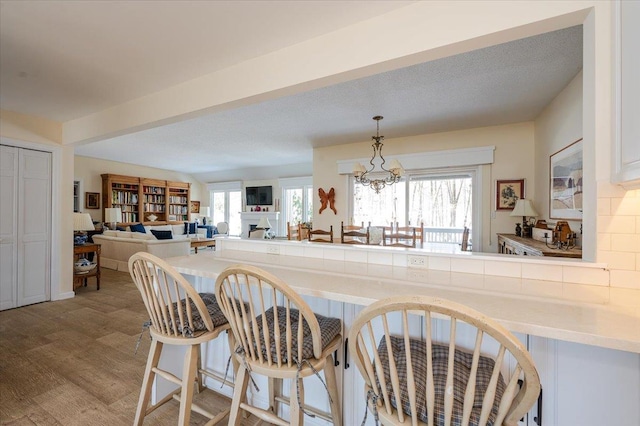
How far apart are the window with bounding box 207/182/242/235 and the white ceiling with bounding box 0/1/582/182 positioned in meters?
4.27

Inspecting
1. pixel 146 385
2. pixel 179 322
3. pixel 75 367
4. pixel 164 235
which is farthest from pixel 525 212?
pixel 164 235

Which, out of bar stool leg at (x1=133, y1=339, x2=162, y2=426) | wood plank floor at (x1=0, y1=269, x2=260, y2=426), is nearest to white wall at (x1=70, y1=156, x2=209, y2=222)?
wood plank floor at (x1=0, y1=269, x2=260, y2=426)

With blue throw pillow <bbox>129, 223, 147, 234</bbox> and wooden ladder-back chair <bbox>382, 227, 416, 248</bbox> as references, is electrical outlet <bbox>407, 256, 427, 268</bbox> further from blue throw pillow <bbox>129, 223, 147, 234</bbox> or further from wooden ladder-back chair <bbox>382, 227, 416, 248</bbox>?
blue throw pillow <bbox>129, 223, 147, 234</bbox>

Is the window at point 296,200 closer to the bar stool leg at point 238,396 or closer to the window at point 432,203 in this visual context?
the window at point 432,203

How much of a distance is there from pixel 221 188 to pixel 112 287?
17.1ft

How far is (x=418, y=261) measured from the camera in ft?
5.24

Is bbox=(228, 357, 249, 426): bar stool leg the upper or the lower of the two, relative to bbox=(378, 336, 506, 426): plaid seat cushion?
lower

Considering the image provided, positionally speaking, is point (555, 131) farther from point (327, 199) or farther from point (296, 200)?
point (296, 200)

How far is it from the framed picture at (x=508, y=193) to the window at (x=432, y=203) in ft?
1.21

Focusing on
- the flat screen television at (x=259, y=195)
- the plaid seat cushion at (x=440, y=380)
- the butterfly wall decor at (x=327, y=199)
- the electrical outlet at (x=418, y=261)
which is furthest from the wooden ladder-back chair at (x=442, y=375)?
the flat screen television at (x=259, y=195)

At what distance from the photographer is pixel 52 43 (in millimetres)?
1948

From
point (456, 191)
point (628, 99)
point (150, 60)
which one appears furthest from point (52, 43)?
point (456, 191)

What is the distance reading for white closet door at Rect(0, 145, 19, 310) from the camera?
321cm

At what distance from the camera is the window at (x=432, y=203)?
15.2 ft
